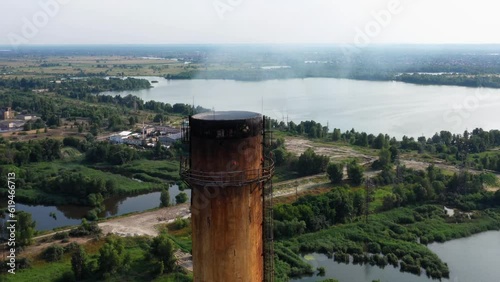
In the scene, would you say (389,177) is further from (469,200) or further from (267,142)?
(267,142)

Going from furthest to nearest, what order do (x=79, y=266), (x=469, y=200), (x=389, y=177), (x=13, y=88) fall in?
(x=13, y=88) < (x=389, y=177) < (x=469, y=200) < (x=79, y=266)

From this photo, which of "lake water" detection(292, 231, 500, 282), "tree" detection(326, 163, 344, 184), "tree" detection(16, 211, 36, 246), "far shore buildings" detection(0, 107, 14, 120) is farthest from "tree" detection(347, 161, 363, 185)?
"far shore buildings" detection(0, 107, 14, 120)

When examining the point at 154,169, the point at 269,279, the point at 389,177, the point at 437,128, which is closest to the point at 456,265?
the point at 389,177

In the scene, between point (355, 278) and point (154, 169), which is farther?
point (154, 169)

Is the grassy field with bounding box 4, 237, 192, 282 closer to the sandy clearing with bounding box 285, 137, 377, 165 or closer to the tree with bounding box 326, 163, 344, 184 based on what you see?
the tree with bounding box 326, 163, 344, 184

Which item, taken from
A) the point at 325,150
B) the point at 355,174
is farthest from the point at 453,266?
the point at 325,150

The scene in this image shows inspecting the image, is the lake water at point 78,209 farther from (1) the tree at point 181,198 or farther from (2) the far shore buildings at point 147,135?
(2) the far shore buildings at point 147,135

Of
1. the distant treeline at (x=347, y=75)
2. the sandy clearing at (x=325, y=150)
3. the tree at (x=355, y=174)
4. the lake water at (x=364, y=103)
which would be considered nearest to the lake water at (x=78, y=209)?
the tree at (x=355, y=174)
